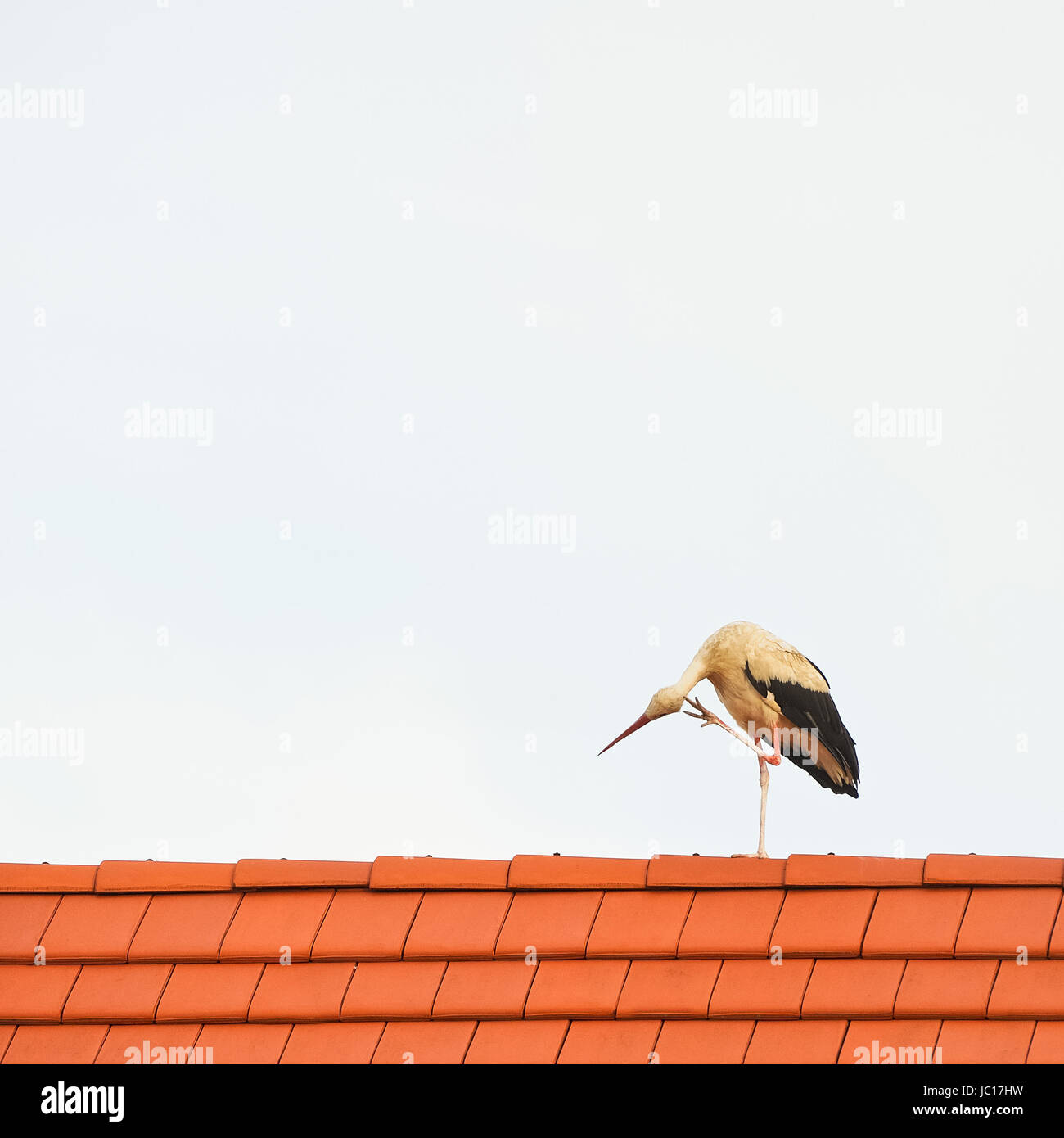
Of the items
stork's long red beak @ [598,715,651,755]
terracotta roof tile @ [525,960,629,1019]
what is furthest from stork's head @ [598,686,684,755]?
terracotta roof tile @ [525,960,629,1019]

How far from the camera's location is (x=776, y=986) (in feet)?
19.3

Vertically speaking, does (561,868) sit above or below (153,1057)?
above

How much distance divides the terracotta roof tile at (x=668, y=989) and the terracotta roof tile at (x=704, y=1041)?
0.13ft

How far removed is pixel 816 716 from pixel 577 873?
2498mm

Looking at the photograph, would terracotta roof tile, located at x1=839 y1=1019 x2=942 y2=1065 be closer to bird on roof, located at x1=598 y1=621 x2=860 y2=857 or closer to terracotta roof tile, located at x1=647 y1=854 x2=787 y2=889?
terracotta roof tile, located at x1=647 y1=854 x2=787 y2=889

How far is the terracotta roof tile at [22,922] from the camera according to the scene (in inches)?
255

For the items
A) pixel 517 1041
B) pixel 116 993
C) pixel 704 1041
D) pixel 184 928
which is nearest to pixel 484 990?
pixel 517 1041

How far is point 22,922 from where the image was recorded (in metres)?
6.59

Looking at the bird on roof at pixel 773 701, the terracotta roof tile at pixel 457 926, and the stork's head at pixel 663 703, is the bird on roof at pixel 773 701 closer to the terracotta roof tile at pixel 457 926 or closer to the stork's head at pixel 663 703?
the stork's head at pixel 663 703

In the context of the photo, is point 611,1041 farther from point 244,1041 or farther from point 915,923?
point 244,1041

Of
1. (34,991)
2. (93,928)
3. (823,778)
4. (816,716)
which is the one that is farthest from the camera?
(823,778)
